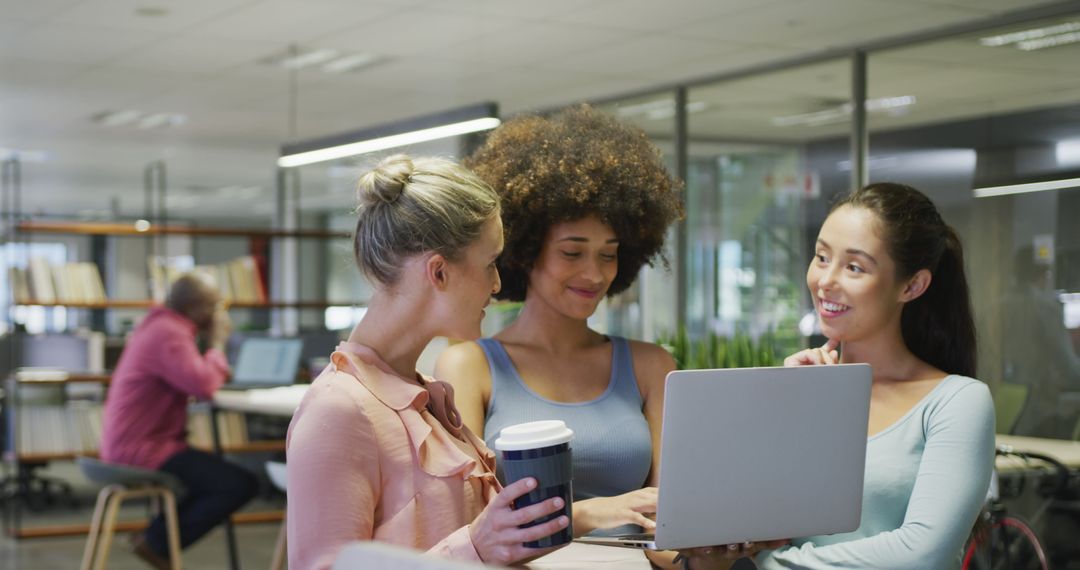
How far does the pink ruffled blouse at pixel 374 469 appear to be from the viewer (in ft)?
4.48

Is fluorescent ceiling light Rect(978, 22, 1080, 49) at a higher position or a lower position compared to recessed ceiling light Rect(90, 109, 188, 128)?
lower

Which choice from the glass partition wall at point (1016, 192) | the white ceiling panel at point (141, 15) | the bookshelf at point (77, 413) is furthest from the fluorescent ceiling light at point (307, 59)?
the glass partition wall at point (1016, 192)

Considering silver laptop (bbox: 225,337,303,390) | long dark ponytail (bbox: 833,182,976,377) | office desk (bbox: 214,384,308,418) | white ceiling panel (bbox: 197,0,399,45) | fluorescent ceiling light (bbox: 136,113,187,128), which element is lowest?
office desk (bbox: 214,384,308,418)

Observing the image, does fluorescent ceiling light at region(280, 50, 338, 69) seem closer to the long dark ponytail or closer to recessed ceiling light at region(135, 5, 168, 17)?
recessed ceiling light at region(135, 5, 168, 17)

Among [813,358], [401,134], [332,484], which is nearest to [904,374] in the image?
[813,358]

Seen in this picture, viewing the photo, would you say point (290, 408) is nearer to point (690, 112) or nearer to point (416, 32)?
point (416, 32)

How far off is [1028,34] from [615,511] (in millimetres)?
3666

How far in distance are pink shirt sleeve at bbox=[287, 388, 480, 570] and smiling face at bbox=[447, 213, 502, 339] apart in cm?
20

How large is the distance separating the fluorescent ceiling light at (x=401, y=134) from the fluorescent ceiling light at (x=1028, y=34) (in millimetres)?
2057

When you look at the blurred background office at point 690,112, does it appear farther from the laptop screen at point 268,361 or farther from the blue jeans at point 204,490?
the blue jeans at point 204,490

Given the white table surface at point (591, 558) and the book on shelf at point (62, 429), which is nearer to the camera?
the white table surface at point (591, 558)

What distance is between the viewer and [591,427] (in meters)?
1.91

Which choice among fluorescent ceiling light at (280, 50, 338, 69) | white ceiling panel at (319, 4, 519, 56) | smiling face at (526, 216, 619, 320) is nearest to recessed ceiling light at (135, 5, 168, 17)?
white ceiling panel at (319, 4, 519, 56)

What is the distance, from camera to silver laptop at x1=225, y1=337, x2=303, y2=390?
629cm
